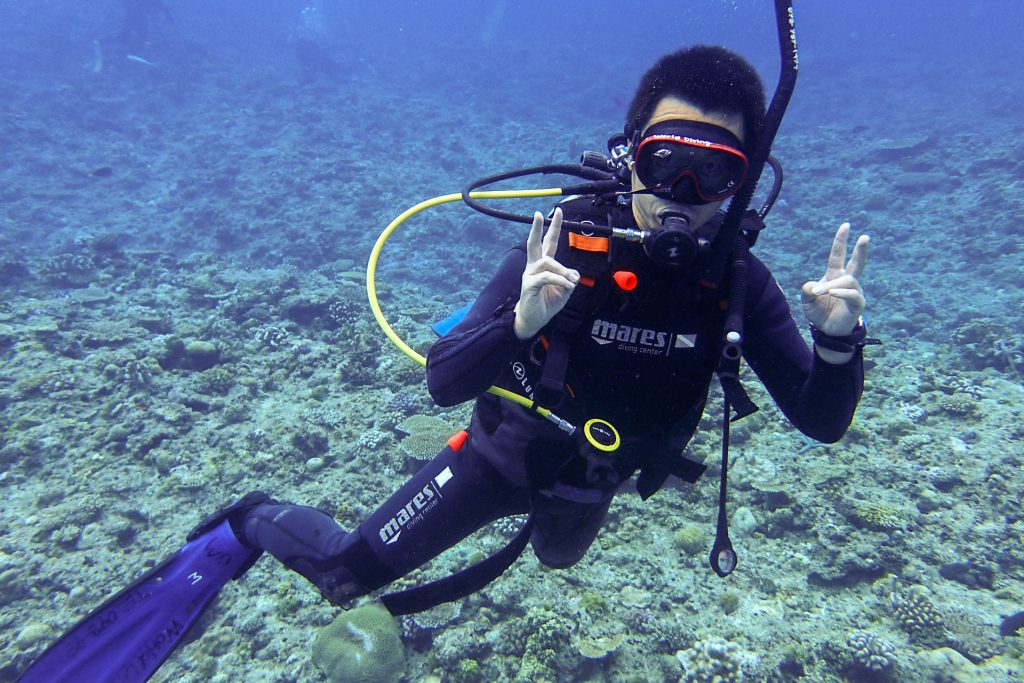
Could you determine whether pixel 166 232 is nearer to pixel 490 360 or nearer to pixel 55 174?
pixel 55 174

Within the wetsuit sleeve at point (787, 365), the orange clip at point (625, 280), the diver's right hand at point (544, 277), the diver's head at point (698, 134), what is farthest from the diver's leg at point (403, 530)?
the diver's head at point (698, 134)

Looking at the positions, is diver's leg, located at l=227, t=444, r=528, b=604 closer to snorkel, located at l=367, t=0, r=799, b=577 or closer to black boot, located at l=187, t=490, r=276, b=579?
black boot, located at l=187, t=490, r=276, b=579

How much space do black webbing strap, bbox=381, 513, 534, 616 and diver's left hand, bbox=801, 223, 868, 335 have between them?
5.89 ft

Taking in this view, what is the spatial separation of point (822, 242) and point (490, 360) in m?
16.3

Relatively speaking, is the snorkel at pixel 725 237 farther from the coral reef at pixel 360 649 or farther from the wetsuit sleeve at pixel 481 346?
the coral reef at pixel 360 649

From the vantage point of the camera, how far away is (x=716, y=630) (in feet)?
13.5

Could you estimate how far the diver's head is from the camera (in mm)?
2006

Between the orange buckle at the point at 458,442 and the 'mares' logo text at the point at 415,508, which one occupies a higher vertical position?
the orange buckle at the point at 458,442

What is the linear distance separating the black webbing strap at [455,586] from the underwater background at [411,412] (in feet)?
4.49

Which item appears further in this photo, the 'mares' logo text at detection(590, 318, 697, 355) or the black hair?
the 'mares' logo text at detection(590, 318, 697, 355)

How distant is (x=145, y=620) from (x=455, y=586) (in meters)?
2.10

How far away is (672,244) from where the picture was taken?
6.06 ft

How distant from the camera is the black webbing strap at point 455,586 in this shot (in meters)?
2.70

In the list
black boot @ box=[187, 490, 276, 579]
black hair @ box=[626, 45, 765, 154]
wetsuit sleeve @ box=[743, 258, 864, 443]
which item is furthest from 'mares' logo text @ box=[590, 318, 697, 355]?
black boot @ box=[187, 490, 276, 579]
